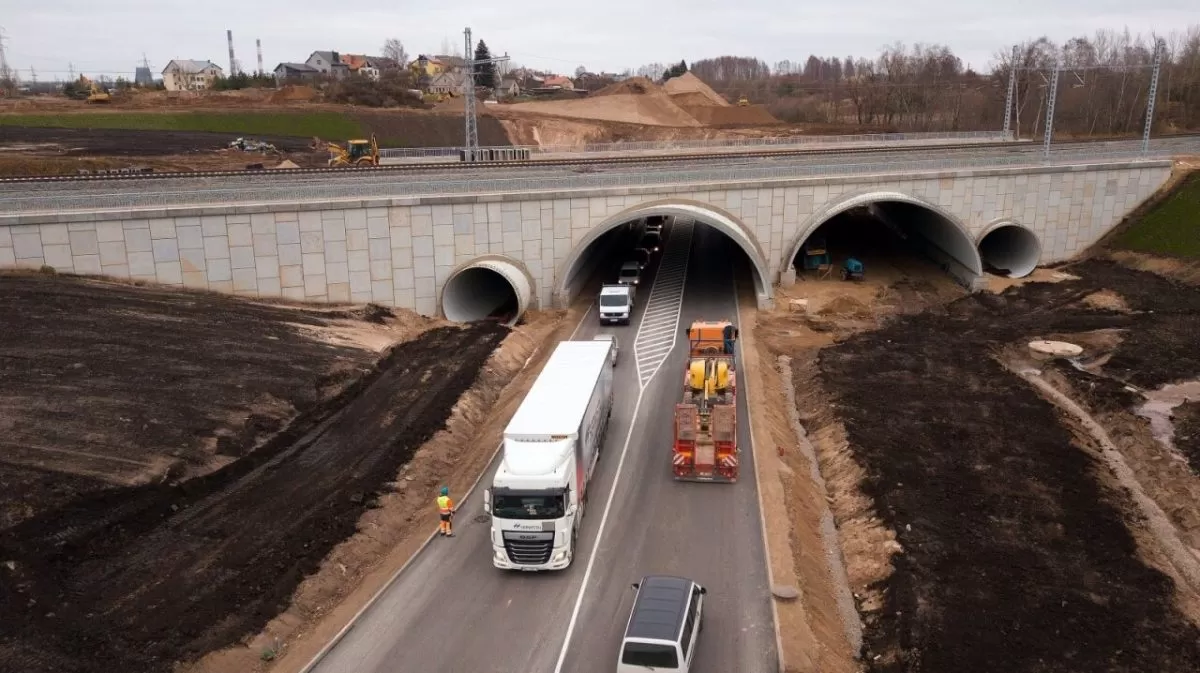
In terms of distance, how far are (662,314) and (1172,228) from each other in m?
36.0

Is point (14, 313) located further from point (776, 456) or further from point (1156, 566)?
point (1156, 566)

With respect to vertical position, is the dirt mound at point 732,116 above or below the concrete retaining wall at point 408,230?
above

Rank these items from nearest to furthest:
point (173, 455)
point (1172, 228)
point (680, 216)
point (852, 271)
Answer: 1. point (173, 455)
2. point (680, 216)
3. point (852, 271)
4. point (1172, 228)

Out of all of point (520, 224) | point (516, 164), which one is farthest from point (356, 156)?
point (520, 224)

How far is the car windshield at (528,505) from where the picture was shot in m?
20.9

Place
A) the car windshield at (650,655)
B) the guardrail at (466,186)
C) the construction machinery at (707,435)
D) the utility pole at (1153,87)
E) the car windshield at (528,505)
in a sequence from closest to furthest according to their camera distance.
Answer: the car windshield at (650,655) < the car windshield at (528,505) < the construction machinery at (707,435) < the guardrail at (466,186) < the utility pole at (1153,87)

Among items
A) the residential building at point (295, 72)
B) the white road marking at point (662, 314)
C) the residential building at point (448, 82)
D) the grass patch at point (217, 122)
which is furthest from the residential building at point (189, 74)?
the white road marking at point (662, 314)

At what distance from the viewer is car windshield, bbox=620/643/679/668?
1673cm

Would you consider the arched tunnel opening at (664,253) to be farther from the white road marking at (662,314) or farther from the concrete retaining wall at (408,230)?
the concrete retaining wall at (408,230)

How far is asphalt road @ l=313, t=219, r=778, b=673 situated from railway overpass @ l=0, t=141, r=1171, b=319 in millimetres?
18175

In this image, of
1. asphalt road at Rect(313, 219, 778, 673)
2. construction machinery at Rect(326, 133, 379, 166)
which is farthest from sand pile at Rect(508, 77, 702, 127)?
asphalt road at Rect(313, 219, 778, 673)

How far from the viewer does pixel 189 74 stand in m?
165

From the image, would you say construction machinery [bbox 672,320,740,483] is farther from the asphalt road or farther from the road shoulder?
the road shoulder

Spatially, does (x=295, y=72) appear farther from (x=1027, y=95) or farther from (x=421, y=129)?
(x=1027, y=95)
